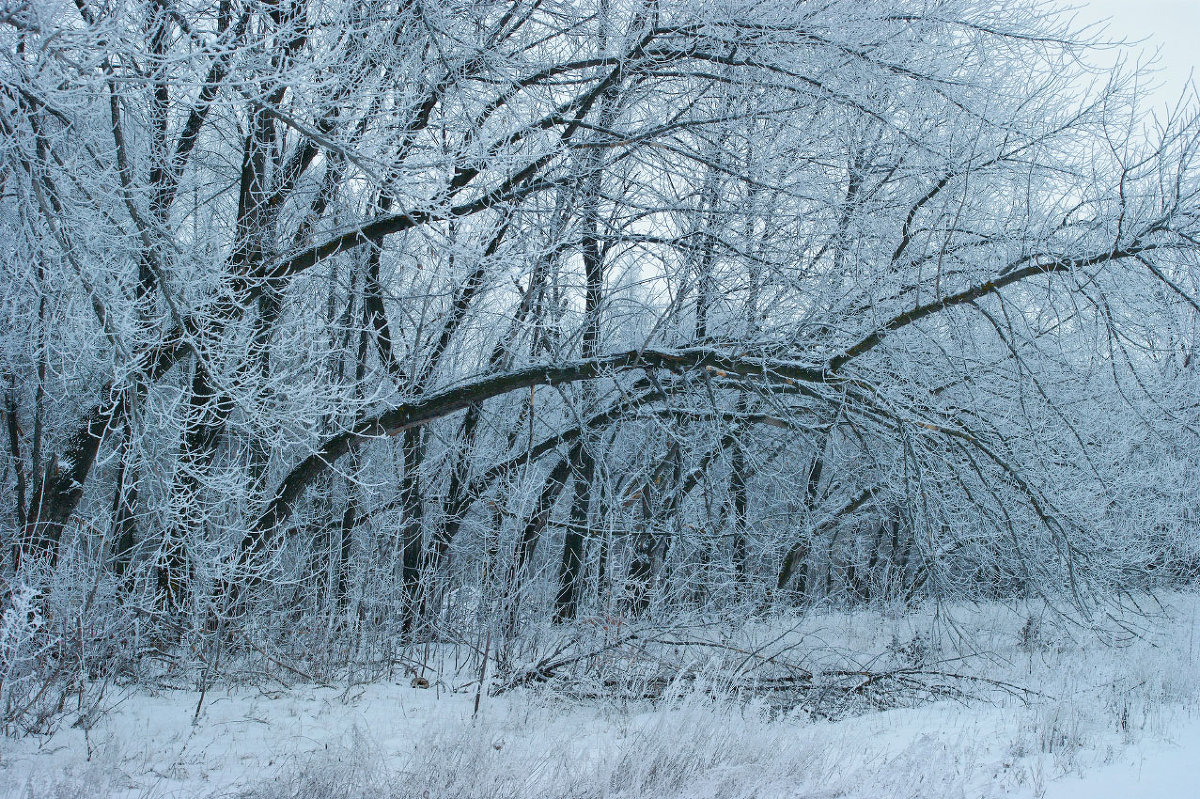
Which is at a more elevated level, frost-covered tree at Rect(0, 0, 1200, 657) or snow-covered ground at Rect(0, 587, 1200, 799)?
frost-covered tree at Rect(0, 0, 1200, 657)

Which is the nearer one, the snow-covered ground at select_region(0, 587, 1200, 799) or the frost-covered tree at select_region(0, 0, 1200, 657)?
the snow-covered ground at select_region(0, 587, 1200, 799)

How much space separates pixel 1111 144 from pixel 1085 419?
11.9 ft

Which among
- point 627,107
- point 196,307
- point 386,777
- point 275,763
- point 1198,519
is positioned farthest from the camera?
point 1198,519

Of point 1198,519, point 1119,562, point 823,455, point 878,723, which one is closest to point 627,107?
point 823,455

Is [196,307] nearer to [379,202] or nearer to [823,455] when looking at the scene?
[379,202]

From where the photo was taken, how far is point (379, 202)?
7.25m

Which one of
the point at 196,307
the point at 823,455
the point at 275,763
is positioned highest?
the point at 196,307

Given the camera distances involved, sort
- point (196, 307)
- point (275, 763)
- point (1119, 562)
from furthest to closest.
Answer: point (1119, 562) < point (196, 307) < point (275, 763)

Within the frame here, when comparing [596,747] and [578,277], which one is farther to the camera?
[578,277]

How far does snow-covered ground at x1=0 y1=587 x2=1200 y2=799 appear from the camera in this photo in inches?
147

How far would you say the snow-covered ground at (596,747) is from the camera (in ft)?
12.3

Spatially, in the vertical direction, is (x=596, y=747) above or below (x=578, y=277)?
below

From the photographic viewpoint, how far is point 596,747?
4.46 m

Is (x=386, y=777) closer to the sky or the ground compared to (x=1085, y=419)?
closer to the ground
